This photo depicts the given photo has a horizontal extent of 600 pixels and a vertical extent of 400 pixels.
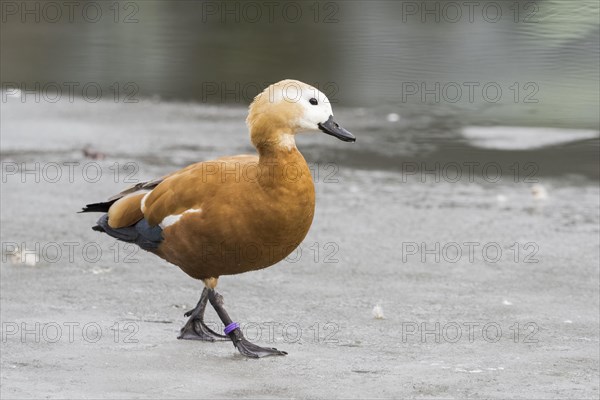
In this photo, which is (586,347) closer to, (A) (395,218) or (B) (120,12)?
(A) (395,218)

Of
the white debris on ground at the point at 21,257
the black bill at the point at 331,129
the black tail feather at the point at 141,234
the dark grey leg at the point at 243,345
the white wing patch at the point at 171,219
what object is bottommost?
the dark grey leg at the point at 243,345

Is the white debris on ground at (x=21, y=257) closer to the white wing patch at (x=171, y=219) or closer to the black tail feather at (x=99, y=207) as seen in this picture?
the black tail feather at (x=99, y=207)

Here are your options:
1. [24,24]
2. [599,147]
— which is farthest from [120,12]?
[599,147]

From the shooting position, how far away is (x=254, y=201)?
521cm

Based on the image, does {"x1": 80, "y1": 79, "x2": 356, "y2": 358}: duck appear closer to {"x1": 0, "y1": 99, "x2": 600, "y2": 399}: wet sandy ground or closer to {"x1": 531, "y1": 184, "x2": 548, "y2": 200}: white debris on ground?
{"x1": 0, "y1": 99, "x2": 600, "y2": 399}: wet sandy ground

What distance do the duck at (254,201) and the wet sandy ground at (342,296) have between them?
0.40 meters

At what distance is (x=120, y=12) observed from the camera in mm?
16078

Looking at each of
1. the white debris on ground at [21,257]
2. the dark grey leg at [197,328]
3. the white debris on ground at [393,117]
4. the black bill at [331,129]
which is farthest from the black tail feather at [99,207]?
the white debris on ground at [393,117]

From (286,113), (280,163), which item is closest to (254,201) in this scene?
(280,163)

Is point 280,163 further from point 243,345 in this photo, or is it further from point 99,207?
point 99,207

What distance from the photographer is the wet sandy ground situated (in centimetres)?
504

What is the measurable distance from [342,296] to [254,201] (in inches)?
52.4

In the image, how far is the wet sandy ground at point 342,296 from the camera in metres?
5.04

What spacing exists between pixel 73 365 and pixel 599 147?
18.2 ft
